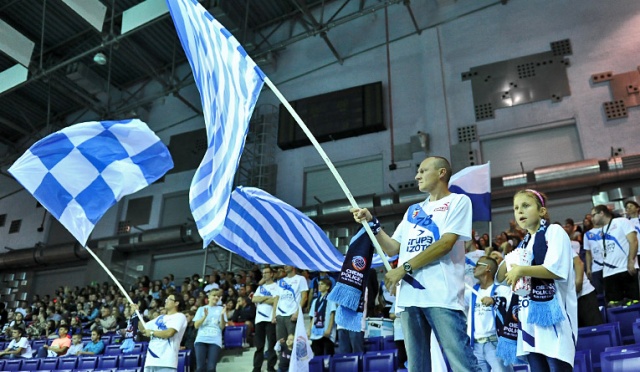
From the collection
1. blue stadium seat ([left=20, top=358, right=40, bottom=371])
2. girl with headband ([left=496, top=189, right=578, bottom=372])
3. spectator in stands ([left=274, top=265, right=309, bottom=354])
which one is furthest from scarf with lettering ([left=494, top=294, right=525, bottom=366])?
blue stadium seat ([left=20, top=358, right=40, bottom=371])

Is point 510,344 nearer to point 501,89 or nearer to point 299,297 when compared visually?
point 299,297

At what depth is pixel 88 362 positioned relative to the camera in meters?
8.45

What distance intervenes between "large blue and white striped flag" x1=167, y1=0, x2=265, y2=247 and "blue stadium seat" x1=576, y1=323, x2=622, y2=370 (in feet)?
12.3

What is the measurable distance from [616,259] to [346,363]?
11.2 ft

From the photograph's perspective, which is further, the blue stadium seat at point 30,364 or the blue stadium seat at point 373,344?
A: the blue stadium seat at point 30,364

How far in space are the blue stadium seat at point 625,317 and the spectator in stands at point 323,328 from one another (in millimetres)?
3273

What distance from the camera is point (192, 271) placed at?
1748cm

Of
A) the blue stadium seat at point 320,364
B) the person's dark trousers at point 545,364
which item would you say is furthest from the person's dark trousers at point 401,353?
the person's dark trousers at point 545,364

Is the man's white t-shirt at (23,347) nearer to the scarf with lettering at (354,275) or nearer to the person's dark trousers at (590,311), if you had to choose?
the scarf with lettering at (354,275)

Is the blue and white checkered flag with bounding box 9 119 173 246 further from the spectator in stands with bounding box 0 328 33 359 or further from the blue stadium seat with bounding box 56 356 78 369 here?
the spectator in stands with bounding box 0 328 33 359

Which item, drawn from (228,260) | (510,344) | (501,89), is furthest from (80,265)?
(510,344)

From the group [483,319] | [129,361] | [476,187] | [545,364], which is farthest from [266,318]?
[545,364]

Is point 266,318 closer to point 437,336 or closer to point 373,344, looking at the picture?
point 373,344

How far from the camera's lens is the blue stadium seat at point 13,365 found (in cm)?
925
